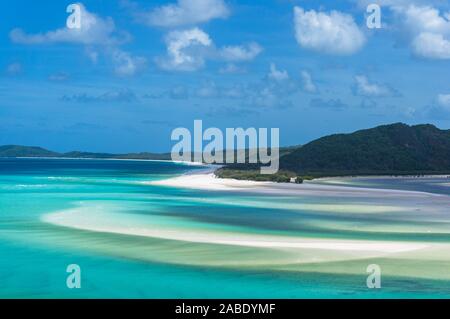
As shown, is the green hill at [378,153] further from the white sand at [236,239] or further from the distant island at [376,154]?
the white sand at [236,239]

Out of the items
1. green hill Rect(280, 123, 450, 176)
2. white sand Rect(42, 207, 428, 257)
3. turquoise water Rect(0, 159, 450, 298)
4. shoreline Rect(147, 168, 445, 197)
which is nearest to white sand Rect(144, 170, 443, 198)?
shoreline Rect(147, 168, 445, 197)

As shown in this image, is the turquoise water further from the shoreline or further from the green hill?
the green hill

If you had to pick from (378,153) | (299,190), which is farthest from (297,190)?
(378,153)

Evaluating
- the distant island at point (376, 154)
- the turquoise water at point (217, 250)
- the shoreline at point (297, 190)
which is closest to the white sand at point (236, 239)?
the turquoise water at point (217, 250)

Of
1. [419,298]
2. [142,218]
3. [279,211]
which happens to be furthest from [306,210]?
[419,298]

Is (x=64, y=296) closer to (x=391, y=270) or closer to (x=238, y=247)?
(x=238, y=247)

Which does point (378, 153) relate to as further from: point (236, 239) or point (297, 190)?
point (236, 239)

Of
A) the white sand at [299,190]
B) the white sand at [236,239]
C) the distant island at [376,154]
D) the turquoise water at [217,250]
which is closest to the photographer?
the turquoise water at [217,250]
